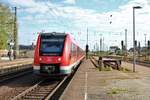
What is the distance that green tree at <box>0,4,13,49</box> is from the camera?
83875 mm

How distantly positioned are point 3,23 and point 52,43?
6192cm

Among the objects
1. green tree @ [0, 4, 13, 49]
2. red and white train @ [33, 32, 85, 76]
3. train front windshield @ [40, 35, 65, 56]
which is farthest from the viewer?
green tree @ [0, 4, 13, 49]

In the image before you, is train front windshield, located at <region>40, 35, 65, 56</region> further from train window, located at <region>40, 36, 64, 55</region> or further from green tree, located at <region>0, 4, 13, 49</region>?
green tree, located at <region>0, 4, 13, 49</region>

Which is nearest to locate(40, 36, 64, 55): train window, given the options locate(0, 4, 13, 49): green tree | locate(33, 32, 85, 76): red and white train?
locate(33, 32, 85, 76): red and white train

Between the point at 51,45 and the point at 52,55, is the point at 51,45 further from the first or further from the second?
the point at 52,55

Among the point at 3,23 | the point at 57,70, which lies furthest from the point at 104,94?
the point at 3,23

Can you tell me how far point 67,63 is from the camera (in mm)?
23406

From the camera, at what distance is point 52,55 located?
23.2m

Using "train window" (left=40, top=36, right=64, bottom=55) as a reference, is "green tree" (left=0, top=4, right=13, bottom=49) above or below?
above

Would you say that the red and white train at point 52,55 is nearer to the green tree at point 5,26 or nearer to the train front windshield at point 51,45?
the train front windshield at point 51,45

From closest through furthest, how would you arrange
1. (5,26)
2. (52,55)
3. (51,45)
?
(52,55) → (51,45) → (5,26)

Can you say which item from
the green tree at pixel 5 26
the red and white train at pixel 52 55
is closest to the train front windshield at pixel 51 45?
the red and white train at pixel 52 55

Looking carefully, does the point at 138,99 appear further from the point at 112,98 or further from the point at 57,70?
the point at 57,70

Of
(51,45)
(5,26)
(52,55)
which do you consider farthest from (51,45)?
(5,26)
